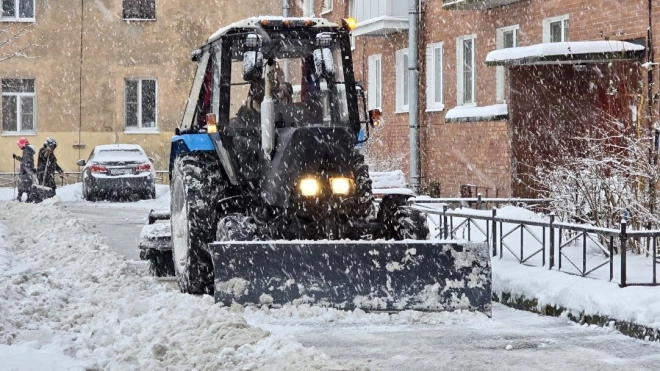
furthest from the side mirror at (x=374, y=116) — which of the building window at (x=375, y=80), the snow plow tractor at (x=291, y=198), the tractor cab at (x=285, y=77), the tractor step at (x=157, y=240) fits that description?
the building window at (x=375, y=80)

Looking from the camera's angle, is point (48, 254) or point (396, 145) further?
point (396, 145)

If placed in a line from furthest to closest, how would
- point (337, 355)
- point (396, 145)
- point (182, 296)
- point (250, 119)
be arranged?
1. point (396, 145)
2. point (250, 119)
3. point (182, 296)
4. point (337, 355)

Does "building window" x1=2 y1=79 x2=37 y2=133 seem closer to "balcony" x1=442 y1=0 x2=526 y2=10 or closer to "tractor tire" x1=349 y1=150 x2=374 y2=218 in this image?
"balcony" x1=442 y1=0 x2=526 y2=10

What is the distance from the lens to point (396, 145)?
28766 mm

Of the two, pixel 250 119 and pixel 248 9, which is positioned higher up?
pixel 248 9

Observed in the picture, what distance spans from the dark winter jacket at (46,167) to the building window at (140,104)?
38.7ft

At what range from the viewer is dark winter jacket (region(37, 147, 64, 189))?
2556cm

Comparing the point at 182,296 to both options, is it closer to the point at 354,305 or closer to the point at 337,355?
the point at 354,305

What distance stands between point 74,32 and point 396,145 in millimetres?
13453

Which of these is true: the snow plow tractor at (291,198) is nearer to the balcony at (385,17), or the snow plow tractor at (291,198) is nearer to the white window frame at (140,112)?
the balcony at (385,17)

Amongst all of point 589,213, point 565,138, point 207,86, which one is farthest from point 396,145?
point 207,86

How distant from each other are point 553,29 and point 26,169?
40.9 feet

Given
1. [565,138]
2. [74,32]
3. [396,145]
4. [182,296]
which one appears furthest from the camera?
[74,32]

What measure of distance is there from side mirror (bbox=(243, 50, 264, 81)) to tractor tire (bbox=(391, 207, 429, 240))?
1.86 meters
